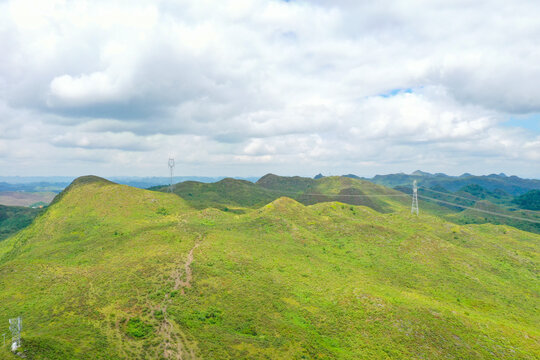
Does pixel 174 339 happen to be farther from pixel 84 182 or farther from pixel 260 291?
pixel 84 182

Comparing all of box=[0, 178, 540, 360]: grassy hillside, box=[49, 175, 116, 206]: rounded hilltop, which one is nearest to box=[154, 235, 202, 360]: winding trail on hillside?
box=[0, 178, 540, 360]: grassy hillside

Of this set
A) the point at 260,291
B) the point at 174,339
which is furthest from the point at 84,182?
the point at 174,339

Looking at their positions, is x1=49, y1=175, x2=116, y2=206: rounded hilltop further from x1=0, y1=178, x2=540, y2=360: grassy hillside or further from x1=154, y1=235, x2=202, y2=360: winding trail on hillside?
x1=154, y1=235, x2=202, y2=360: winding trail on hillside

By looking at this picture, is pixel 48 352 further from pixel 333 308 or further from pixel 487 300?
pixel 487 300

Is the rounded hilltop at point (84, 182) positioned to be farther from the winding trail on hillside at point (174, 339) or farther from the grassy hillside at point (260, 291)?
the winding trail on hillside at point (174, 339)

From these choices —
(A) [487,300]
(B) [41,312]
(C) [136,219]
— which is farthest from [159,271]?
(A) [487,300]

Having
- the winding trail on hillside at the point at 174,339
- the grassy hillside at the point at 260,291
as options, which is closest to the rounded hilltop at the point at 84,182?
the grassy hillside at the point at 260,291

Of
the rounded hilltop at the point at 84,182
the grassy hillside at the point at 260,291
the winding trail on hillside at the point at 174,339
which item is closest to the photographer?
the winding trail on hillside at the point at 174,339

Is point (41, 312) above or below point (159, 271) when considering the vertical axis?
below
